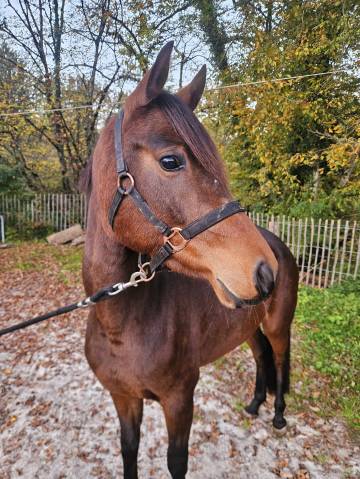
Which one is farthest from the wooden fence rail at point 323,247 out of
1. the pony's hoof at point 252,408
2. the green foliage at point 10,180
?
the green foliage at point 10,180

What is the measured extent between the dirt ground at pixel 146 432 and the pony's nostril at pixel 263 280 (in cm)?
233

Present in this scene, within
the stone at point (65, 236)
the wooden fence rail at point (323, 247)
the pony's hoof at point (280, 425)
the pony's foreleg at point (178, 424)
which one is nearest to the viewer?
the pony's foreleg at point (178, 424)

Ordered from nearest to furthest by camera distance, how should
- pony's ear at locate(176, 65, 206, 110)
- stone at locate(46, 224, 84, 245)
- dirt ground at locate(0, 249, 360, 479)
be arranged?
pony's ear at locate(176, 65, 206, 110), dirt ground at locate(0, 249, 360, 479), stone at locate(46, 224, 84, 245)

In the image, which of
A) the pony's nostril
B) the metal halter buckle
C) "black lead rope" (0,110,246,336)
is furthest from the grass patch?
the pony's nostril

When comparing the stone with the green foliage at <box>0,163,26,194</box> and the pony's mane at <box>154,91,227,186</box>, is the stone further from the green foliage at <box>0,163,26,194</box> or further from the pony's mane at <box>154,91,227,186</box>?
the pony's mane at <box>154,91,227,186</box>

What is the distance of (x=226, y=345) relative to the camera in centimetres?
223

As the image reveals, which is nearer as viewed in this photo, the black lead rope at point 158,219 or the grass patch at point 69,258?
the black lead rope at point 158,219

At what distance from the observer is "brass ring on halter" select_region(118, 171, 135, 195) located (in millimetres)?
1204

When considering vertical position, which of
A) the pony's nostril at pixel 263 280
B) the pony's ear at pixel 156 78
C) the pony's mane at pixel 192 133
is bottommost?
the pony's nostril at pixel 263 280

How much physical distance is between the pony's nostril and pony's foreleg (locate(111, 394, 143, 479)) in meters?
1.44

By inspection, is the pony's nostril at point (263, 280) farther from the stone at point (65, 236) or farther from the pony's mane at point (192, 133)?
the stone at point (65, 236)

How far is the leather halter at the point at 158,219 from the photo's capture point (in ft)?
3.68

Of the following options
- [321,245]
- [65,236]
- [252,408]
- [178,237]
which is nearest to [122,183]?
[178,237]

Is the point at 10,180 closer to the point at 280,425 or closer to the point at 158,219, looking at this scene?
the point at 280,425
